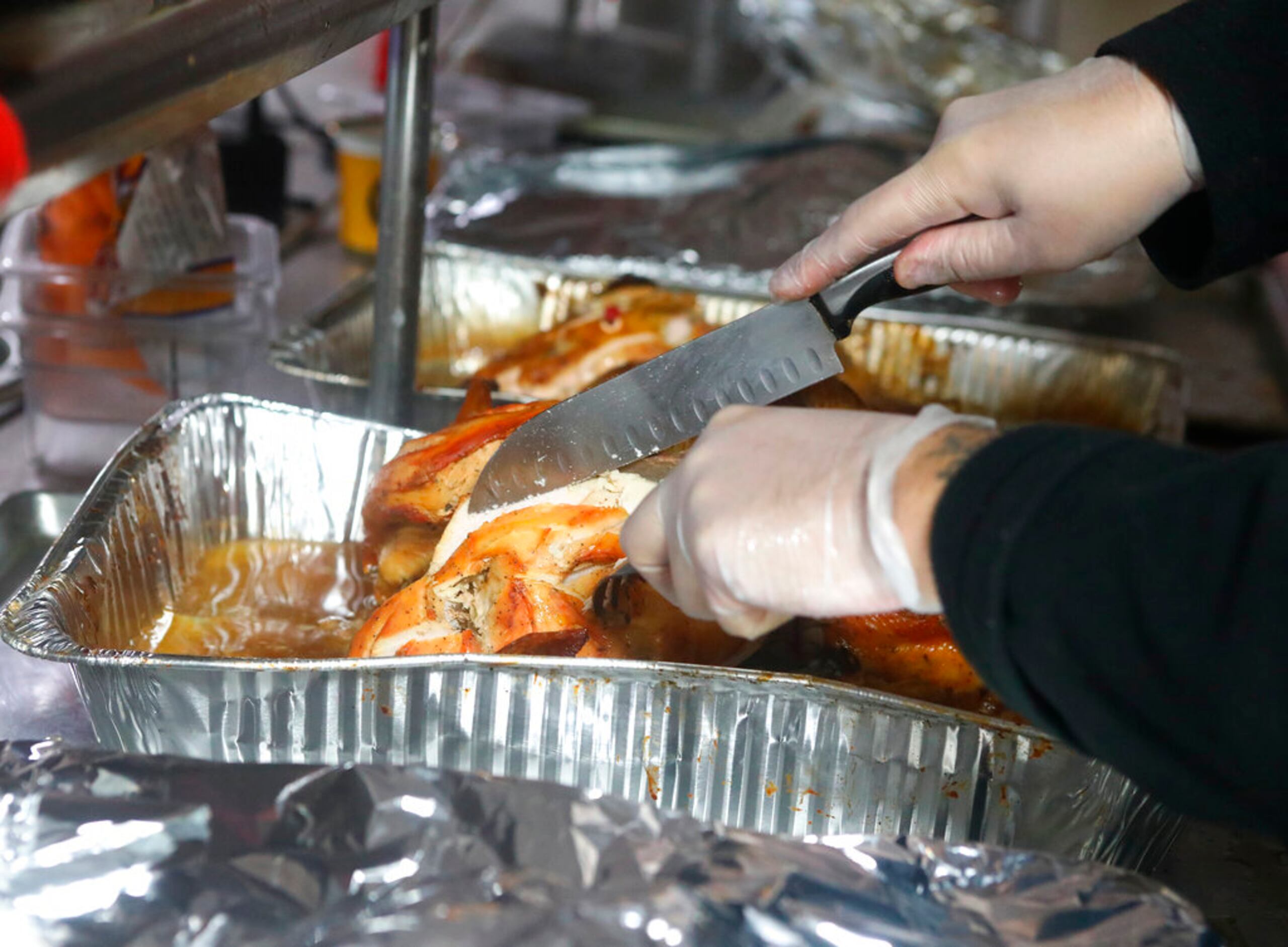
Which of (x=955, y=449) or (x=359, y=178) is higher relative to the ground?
(x=359, y=178)

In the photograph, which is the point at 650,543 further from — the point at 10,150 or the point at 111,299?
the point at 111,299

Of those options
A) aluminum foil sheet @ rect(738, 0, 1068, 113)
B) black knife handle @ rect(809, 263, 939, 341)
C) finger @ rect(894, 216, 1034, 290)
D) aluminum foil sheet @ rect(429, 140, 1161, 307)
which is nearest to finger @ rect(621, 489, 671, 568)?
black knife handle @ rect(809, 263, 939, 341)

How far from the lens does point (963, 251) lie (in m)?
1.33

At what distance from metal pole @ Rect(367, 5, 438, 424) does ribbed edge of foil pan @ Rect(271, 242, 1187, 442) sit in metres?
0.45

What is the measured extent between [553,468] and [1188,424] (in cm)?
192

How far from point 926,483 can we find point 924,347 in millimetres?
1691

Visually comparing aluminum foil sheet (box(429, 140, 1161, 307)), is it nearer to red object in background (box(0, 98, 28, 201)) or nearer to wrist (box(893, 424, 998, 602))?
wrist (box(893, 424, 998, 602))

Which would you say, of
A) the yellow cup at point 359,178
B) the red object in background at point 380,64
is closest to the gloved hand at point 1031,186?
the yellow cup at point 359,178

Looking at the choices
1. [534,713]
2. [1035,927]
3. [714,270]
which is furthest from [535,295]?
[1035,927]

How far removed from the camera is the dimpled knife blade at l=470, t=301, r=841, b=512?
1.27 m

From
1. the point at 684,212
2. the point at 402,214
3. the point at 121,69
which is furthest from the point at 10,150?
the point at 684,212

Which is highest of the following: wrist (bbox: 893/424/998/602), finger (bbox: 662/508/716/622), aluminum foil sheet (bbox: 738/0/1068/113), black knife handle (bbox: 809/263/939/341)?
aluminum foil sheet (bbox: 738/0/1068/113)

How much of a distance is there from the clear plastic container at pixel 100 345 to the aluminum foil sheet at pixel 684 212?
2.77ft

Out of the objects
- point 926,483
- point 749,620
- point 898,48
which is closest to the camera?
point 926,483
